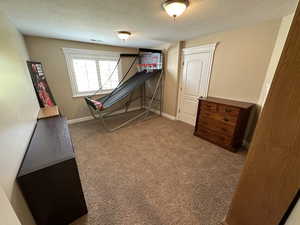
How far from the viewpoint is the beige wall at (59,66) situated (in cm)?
288

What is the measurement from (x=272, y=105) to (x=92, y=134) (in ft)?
10.6

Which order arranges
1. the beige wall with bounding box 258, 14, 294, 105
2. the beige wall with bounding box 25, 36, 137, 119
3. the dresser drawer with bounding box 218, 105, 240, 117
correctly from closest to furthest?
the beige wall with bounding box 258, 14, 294, 105, the dresser drawer with bounding box 218, 105, 240, 117, the beige wall with bounding box 25, 36, 137, 119

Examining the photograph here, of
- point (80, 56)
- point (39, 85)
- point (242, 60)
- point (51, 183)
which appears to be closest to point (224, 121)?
point (242, 60)

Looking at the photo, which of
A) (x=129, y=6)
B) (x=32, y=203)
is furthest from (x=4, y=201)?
(x=129, y=6)

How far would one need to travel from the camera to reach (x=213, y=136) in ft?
8.62

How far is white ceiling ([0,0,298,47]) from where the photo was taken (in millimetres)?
1459

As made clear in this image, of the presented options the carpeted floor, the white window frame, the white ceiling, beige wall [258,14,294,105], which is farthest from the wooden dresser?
the white window frame

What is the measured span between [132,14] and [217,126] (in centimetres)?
249

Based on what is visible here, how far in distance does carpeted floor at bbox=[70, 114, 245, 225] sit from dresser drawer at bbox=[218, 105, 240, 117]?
73cm

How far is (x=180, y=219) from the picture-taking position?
50.4 inches

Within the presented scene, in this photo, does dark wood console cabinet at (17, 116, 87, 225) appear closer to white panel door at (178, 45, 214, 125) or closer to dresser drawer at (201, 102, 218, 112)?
dresser drawer at (201, 102, 218, 112)

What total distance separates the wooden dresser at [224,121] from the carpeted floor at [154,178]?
0.63 feet

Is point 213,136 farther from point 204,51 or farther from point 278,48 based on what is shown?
point 204,51

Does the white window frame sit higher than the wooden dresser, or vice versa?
the white window frame
